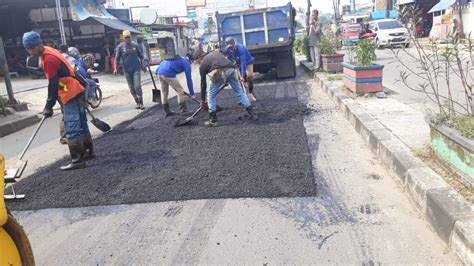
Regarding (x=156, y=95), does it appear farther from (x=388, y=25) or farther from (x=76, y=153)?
(x=388, y=25)

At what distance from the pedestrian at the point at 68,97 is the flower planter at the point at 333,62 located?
845cm

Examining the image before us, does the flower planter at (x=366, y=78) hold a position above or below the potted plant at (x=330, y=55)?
below

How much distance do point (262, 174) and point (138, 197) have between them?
132cm

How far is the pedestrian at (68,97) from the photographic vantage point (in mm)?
5199

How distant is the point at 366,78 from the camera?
26.1ft

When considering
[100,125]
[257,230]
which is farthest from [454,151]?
[100,125]

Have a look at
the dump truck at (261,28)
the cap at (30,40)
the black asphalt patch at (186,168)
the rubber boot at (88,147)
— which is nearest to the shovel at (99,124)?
the black asphalt patch at (186,168)

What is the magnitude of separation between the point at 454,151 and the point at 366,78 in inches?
183

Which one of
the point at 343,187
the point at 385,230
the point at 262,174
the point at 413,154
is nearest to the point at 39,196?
the point at 262,174

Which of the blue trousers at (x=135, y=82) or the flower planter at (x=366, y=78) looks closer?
the flower planter at (x=366, y=78)

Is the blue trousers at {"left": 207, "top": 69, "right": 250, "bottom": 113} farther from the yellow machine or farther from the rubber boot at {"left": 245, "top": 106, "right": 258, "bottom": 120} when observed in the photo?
the yellow machine

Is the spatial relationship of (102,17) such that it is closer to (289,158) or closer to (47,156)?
(47,156)

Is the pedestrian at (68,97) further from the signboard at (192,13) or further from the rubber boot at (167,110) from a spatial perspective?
the signboard at (192,13)

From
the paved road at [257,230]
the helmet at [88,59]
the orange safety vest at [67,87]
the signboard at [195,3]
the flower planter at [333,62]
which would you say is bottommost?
the paved road at [257,230]
